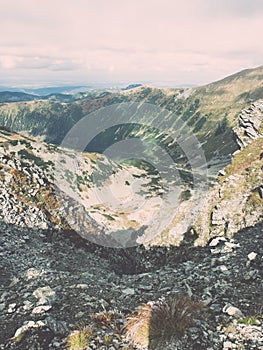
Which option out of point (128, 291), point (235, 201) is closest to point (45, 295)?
point (128, 291)

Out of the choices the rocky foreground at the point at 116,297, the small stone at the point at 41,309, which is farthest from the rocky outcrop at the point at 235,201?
the small stone at the point at 41,309

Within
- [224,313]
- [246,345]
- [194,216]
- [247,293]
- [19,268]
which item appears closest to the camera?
[246,345]

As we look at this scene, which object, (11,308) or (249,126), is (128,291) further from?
(249,126)

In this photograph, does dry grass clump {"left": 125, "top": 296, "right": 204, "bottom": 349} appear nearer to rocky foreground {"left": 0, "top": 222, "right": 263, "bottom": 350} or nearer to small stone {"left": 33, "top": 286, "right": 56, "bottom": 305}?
rocky foreground {"left": 0, "top": 222, "right": 263, "bottom": 350}

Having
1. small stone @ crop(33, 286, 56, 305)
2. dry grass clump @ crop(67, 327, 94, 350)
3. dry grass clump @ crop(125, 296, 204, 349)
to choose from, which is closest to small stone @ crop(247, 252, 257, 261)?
dry grass clump @ crop(125, 296, 204, 349)

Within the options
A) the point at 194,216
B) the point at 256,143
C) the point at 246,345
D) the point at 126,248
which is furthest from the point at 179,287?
the point at 256,143

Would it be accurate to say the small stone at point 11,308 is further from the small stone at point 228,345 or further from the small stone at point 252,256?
the small stone at point 252,256

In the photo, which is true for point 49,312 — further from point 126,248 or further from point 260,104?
point 260,104
